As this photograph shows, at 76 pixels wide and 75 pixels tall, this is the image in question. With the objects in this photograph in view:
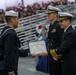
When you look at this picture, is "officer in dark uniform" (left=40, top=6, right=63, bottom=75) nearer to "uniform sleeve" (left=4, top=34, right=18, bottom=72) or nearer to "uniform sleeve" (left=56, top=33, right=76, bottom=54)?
"uniform sleeve" (left=56, top=33, right=76, bottom=54)

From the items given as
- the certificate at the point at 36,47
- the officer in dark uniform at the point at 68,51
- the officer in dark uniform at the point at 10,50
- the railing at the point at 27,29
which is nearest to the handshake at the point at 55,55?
the officer in dark uniform at the point at 68,51

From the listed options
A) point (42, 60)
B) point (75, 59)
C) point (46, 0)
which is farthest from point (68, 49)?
point (46, 0)

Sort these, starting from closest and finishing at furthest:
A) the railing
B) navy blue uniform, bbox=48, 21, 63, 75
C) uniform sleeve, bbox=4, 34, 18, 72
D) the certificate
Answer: uniform sleeve, bbox=4, 34, 18, 72
navy blue uniform, bbox=48, 21, 63, 75
the certificate
the railing

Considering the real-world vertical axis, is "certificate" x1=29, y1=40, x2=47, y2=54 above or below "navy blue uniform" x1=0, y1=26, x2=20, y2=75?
below

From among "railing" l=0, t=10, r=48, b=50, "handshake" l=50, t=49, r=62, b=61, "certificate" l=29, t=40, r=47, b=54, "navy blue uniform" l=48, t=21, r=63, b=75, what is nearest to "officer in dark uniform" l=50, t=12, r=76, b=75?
"handshake" l=50, t=49, r=62, b=61

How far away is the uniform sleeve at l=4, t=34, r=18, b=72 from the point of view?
482cm

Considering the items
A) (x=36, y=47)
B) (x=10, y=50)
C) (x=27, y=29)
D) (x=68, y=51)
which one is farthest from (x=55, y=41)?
(x=27, y=29)

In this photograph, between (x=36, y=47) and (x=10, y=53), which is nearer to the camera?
(x=10, y=53)

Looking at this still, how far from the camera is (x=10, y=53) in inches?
190

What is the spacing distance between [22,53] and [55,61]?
2.29ft

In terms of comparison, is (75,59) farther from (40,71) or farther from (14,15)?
(40,71)

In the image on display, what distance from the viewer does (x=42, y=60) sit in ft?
30.1

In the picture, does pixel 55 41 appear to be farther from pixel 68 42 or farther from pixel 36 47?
pixel 68 42

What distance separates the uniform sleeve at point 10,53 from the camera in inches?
190
